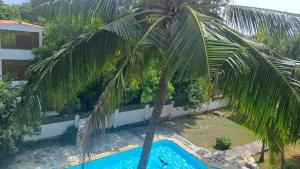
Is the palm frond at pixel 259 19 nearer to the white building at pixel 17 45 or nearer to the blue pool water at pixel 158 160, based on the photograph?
the blue pool water at pixel 158 160

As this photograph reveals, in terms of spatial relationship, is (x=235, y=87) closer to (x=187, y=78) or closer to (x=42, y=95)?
(x=187, y=78)

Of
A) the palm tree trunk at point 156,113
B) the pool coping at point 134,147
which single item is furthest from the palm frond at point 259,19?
the pool coping at point 134,147

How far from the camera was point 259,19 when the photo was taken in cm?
648

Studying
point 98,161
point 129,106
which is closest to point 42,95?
point 98,161

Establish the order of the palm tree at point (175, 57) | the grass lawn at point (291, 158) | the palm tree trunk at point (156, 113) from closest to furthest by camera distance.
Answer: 1. the palm tree at point (175, 57)
2. the palm tree trunk at point (156, 113)
3. the grass lawn at point (291, 158)

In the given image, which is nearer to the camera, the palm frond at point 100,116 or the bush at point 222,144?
the palm frond at point 100,116

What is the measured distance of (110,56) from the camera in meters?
6.26

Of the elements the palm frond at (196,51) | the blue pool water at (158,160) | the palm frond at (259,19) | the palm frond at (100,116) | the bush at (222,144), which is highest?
the palm frond at (259,19)

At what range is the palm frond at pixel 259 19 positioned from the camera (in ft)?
20.8

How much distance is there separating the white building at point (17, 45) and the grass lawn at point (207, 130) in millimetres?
9636

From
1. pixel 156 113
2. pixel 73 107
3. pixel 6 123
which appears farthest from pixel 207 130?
pixel 156 113

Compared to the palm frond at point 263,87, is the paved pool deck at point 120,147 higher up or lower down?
lower down

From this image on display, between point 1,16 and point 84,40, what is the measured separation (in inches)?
851

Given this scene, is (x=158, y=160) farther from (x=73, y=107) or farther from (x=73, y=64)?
(x=73, y=64)
